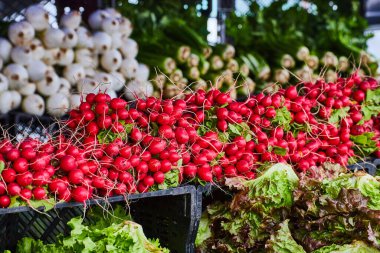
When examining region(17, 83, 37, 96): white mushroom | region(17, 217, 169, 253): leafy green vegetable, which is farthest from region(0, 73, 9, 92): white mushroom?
region(17, 217, 169, 253): leafy green vegetable

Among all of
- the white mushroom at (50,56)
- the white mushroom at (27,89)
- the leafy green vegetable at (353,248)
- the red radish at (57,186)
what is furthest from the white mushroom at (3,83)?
the leafy green vegetable at (353,248)

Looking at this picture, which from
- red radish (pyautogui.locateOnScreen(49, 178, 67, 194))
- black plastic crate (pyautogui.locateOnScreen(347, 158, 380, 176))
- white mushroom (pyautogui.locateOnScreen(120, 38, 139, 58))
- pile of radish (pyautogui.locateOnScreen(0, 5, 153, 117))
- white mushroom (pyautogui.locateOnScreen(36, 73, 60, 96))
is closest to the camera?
red radish (pyautogui.locateOnScreen(49, 178, 67, 194))

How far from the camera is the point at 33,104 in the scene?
→ 14.3 feet

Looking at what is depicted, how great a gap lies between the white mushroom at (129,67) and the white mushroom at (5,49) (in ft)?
3.09

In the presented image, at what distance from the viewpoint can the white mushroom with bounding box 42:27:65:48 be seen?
4461mm

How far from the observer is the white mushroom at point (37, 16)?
4402 millimetres

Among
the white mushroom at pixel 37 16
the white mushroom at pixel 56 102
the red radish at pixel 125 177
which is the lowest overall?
the white mushroom at pixel 56 102

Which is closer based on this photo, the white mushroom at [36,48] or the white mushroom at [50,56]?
the white mushroom at [36,48]

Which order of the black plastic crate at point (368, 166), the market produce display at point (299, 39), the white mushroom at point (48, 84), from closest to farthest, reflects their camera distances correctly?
1. the black plastic crate at point (368, 166)
2. the white mushroom at point (48, 84)
3. the market produce display at point (299, 39)

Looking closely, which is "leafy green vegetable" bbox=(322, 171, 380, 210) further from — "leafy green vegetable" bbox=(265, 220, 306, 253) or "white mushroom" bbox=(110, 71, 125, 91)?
"white mushroom" bbox=(110, 71, 125, 91)

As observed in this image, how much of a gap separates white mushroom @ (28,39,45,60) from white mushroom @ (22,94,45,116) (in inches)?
11.9

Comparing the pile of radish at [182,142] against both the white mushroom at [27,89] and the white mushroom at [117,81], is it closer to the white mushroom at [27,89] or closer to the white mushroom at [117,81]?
the white mushroom at [27,89]

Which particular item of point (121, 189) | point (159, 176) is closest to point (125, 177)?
point (121, 189)

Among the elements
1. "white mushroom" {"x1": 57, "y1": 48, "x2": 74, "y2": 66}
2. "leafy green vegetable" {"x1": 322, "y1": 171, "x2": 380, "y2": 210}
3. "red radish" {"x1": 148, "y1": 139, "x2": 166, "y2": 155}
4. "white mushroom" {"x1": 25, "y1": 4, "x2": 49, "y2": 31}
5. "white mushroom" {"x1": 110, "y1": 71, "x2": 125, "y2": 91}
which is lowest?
"white mushroom" {"x1": 110, "y1": 71, "x2": 125, "y2": 91}
